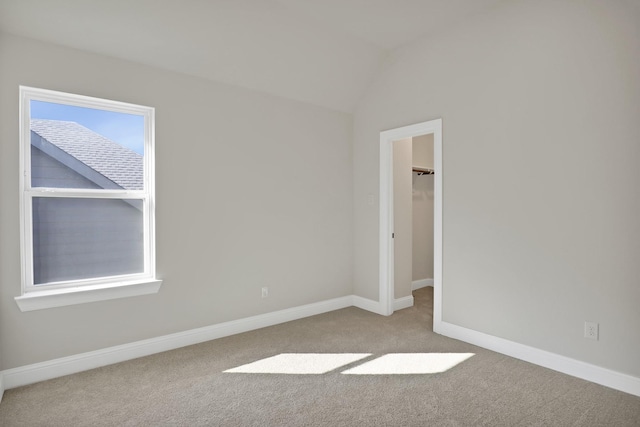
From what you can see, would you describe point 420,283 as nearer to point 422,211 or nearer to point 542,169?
point 422,211

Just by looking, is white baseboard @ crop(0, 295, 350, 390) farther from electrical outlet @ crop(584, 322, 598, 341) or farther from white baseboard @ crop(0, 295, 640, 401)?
electrical outlet @ crop(584, 322, 598, 341)

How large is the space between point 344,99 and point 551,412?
3.60 metres

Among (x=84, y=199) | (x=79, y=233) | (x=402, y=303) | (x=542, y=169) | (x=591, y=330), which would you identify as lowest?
(x=402, y=303)

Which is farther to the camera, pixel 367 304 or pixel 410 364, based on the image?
pixel 367 304

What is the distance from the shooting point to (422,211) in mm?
5852

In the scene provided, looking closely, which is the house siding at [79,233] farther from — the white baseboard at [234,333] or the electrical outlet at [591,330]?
the electrical outlet at [591,330]

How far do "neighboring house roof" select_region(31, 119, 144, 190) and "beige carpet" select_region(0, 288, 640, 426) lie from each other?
1553mm

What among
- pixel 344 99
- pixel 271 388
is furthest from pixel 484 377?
pixel 344 99

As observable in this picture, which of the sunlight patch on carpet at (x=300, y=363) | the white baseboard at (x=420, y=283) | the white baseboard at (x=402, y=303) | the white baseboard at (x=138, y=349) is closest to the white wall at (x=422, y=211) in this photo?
the white baseboard at (x=420, y=283)

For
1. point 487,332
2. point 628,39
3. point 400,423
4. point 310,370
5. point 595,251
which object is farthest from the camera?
point 487,332

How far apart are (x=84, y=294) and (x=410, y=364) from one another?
2.63 m

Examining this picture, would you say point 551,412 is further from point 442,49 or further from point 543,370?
point 442,49

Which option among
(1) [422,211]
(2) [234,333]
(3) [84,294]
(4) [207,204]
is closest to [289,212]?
(4) [207,204]

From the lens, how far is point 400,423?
2.20 m
